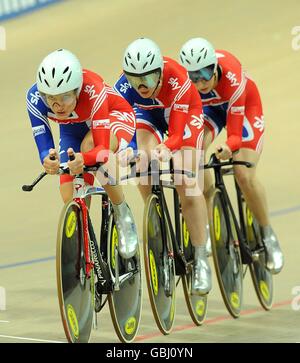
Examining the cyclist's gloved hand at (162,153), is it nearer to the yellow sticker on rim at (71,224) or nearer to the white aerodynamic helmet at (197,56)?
the yellow sticker on rim at (71,224)

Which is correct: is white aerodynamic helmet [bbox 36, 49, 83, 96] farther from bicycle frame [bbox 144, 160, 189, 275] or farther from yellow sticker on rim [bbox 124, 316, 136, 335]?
yellow sticker on rim [bbox 124, 316, 136, 335]

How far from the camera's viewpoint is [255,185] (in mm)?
6191

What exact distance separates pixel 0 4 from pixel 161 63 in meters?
12.4

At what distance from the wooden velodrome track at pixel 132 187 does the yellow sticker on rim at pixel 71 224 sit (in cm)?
81

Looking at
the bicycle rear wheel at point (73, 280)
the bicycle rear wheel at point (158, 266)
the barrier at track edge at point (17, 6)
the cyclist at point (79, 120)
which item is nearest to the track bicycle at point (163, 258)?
the bicycle rear wheel at point (158, 266)

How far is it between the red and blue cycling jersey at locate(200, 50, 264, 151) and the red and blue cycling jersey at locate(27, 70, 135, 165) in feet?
2.39

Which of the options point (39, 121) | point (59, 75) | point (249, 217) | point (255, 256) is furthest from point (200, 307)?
point (59, 75)

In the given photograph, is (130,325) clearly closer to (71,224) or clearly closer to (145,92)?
(71,224)

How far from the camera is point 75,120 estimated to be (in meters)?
5.20

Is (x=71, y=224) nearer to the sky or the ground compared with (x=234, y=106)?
nearer to the ground

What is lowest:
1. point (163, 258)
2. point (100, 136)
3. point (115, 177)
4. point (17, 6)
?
point (163, 258)

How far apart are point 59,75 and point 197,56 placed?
124 centimetres
